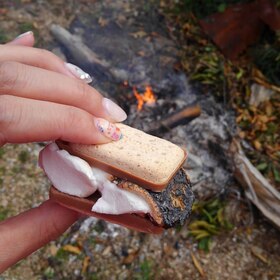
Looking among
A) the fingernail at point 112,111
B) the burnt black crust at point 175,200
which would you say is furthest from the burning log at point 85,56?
the burnt black crust at point 175,200

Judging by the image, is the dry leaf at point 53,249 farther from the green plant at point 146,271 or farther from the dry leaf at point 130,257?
the green plant at point 146,271

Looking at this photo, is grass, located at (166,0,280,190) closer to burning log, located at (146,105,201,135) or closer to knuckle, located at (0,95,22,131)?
burning log, located at (146,105,201,135)

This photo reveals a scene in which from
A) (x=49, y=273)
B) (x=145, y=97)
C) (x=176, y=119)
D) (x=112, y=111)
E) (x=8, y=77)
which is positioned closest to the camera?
(x=8, y=77)

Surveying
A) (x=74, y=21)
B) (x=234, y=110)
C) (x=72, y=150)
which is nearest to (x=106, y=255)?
(x=72, y=150)

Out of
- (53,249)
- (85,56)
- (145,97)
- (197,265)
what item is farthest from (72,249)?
(85,56)

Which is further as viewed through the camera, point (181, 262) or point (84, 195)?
point (181, 262)

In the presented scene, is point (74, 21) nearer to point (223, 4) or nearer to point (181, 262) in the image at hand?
point (223, 4)

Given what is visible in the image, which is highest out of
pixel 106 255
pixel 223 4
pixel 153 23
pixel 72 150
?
pixel 223 4

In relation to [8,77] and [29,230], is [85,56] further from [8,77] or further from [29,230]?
[29,230]
